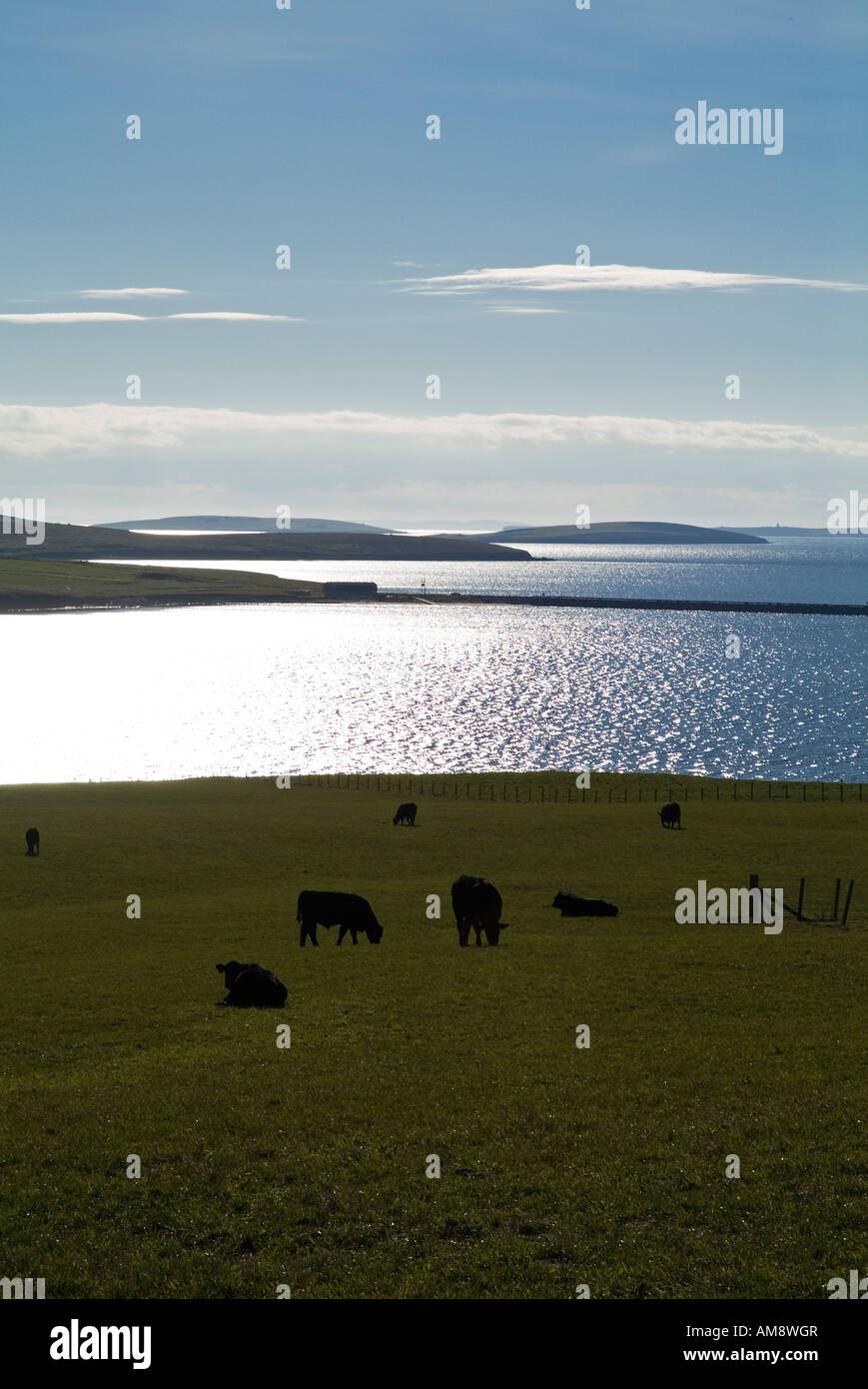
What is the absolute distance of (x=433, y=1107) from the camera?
Result: 773 inches

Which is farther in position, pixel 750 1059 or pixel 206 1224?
pixel 750 1059

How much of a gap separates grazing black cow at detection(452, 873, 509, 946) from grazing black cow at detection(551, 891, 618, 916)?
5.85 meters

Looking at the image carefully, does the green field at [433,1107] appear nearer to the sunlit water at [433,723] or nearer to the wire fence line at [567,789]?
the wire fence line at [567,789]

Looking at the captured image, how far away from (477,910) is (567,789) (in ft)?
153

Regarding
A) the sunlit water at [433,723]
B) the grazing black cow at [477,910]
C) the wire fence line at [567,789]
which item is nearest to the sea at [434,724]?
the sunlit water at [433,723]

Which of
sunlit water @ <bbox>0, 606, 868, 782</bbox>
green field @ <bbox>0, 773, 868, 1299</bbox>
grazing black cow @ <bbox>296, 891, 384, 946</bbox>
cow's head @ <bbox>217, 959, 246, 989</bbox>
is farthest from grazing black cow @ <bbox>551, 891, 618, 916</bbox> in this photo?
sunlit water @ <bbox>0, 606, 868, 782</bbox>

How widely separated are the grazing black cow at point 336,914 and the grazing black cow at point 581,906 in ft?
27.2

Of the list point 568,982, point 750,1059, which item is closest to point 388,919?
point 568,982

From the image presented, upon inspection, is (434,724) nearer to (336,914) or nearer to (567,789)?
(567,789)

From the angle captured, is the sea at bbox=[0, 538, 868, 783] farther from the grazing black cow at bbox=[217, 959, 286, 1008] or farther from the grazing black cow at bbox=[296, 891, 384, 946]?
the grazing black cow at bbox=[217, 959, 286, 1008]
